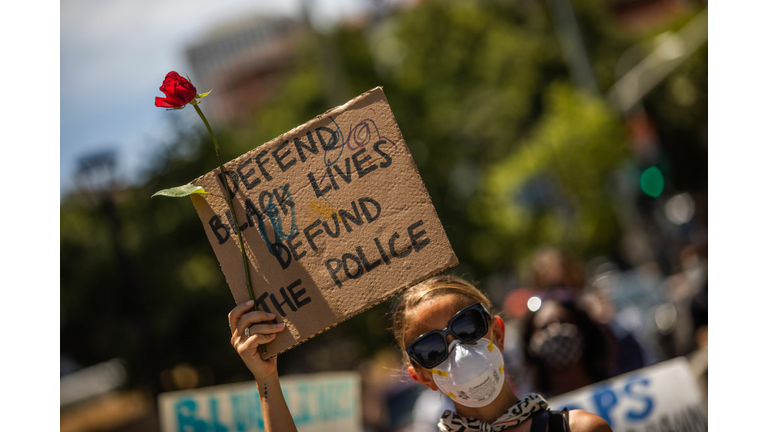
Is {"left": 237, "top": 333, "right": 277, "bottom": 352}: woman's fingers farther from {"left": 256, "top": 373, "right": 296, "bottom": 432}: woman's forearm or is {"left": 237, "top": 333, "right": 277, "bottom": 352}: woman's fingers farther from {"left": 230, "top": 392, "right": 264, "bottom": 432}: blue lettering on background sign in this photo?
{"left": 230, "top": 392, "right": 264, "bottom": 432}: blue lettering on background sign

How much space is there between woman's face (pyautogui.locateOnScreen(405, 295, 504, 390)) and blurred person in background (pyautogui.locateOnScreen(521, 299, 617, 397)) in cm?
152

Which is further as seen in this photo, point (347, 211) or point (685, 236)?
point (685, 236)

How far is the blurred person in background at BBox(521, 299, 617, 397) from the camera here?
352 cm

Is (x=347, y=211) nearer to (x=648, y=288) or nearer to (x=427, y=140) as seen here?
(x=648, y=288)

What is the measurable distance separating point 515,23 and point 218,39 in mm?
80866

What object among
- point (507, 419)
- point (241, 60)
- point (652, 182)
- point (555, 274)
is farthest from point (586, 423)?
point (241, 60)

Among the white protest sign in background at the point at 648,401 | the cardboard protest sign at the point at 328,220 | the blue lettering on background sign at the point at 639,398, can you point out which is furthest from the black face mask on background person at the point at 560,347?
the cardboard protest sign at the point at 328,220

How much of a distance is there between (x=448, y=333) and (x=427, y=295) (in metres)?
0.15

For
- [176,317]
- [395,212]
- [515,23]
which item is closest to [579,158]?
[176,317]

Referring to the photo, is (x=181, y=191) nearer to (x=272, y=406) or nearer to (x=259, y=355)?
(x=259, y=355)

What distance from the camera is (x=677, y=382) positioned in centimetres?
353

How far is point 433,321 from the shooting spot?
2.04 m

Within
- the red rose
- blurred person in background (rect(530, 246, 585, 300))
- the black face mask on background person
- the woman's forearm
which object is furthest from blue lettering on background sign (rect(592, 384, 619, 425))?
the red rose

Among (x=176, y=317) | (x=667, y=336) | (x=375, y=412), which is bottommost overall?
(x=667, y=336)
